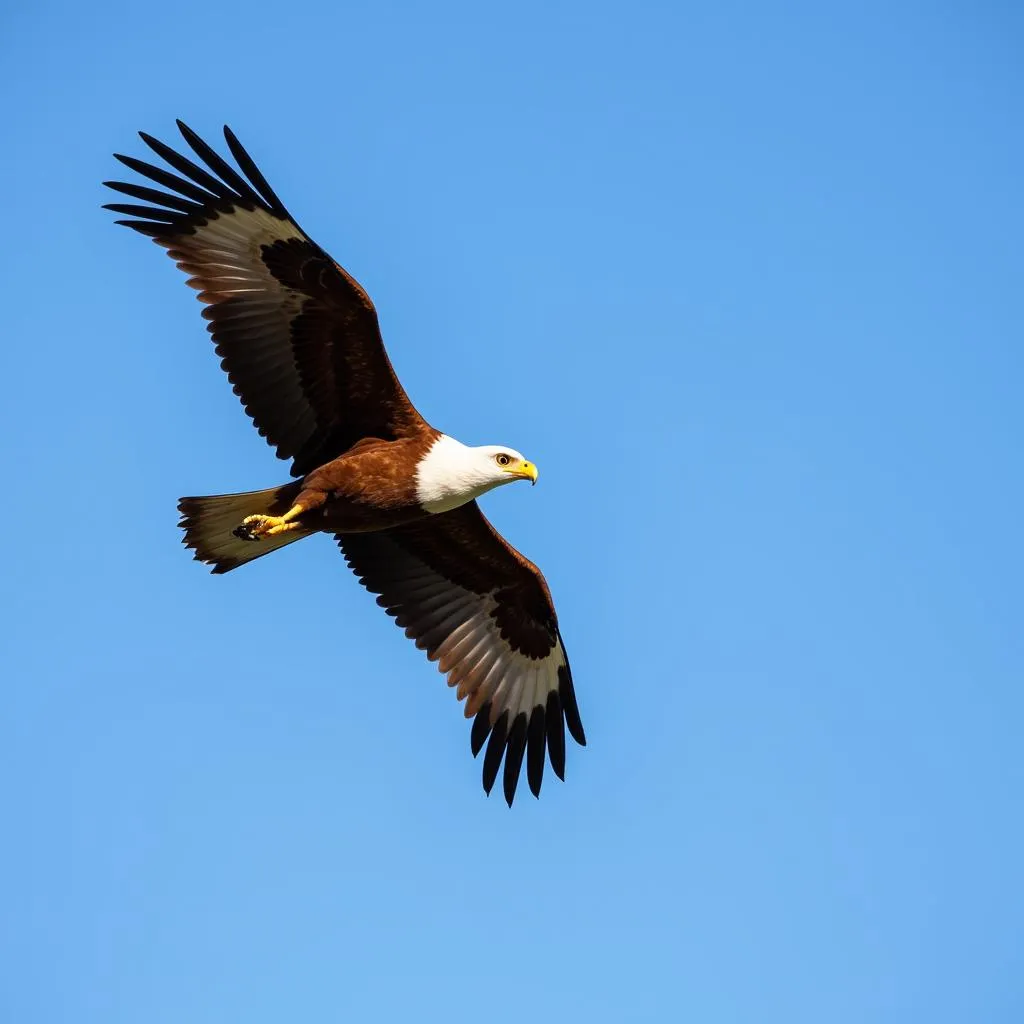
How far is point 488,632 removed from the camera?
15.0 m

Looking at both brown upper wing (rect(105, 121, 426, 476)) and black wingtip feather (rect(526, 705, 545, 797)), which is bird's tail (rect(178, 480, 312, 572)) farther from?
black wingtip feather (rect(526, 705, 545, 797))

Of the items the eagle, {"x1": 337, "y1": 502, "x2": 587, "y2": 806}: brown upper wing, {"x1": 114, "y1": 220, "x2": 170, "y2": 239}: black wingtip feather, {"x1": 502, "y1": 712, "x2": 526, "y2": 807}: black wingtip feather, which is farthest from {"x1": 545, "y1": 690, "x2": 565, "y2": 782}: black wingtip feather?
{"x1": 114, "y1": 220, "x2": 170, "y2": 239}: black wingtip feather

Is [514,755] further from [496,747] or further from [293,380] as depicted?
[293,380]

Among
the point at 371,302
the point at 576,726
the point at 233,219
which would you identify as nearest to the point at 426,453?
the point at 371,302

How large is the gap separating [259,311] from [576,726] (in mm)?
4996

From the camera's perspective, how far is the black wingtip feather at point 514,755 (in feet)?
48.2

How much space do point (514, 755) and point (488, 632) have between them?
1174 millimetres

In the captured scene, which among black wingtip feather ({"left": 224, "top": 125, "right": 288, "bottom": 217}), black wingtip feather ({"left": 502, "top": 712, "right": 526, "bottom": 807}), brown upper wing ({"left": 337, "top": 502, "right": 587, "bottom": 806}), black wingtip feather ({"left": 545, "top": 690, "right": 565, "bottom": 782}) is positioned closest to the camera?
black wingtip feather ({"left": 224, "top": 125, "right": 288, "bottom": 217})

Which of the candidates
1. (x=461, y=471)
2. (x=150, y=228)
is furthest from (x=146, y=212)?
(x=461, y=471)

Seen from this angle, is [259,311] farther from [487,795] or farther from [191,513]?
[487,795]

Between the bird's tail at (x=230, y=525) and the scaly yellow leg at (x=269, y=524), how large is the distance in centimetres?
13

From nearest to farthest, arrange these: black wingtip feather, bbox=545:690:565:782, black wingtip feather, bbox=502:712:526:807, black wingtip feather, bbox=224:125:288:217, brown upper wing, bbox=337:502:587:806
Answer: black wingtip feather, bbox=224:125:288:217
brown upper wing, bbox=337:502:587:806
black wingtip feather, bbox=502:712:526:807
black wingtip feather, bbox=545:690:565:782

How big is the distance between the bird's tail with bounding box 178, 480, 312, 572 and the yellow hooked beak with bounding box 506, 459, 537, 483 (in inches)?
67.3

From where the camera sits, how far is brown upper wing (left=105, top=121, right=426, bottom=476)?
40.5 feet
